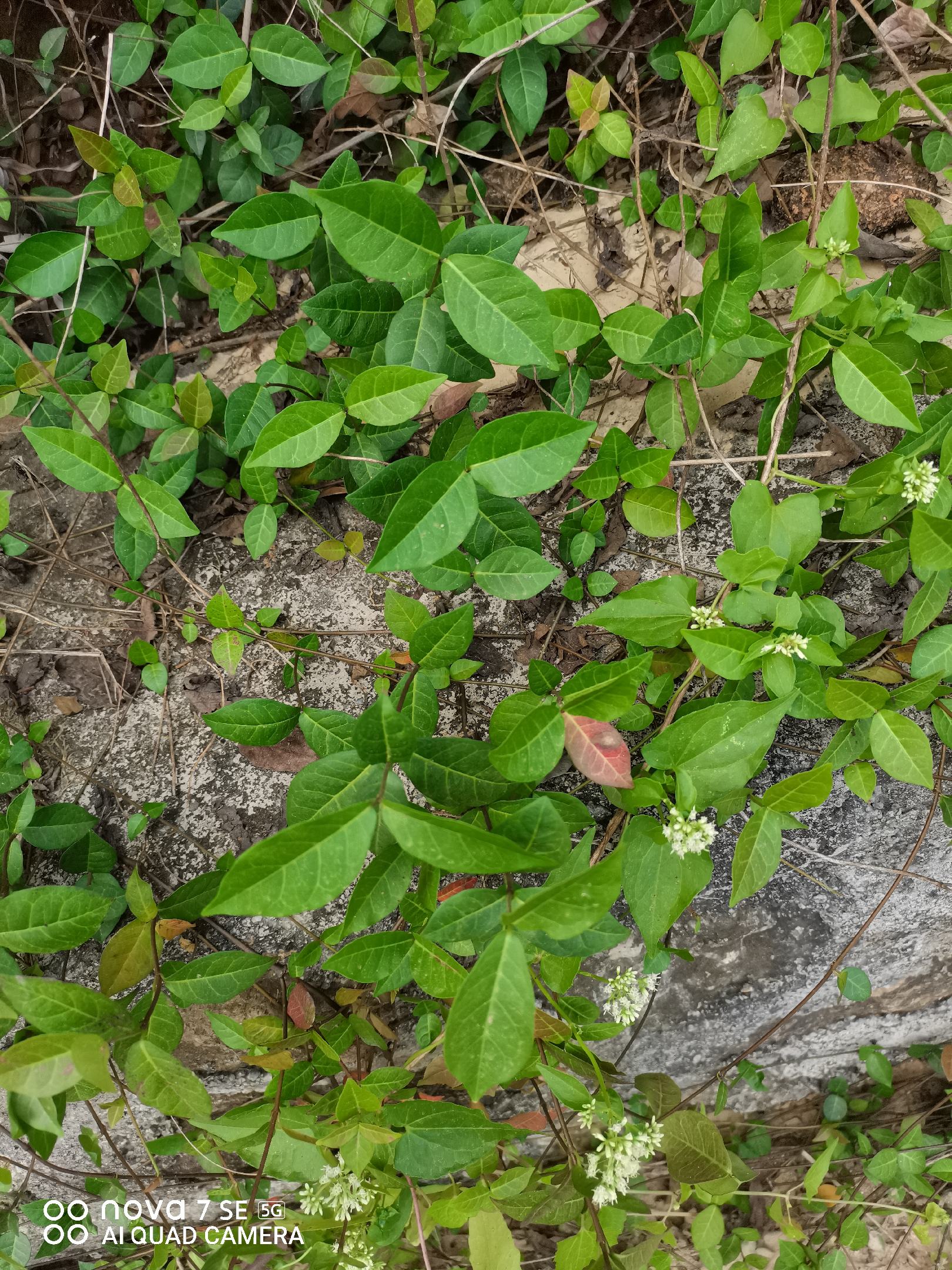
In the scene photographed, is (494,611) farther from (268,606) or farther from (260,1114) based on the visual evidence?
(260,1114)

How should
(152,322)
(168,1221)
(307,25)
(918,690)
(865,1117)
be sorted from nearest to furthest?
(918,690), (168,1221), (307,25), (152,322), (865,1117)

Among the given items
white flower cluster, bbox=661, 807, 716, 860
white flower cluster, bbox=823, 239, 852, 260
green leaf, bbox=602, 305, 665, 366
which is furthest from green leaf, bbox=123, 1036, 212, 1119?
Result: white flower cluster, bbox=823, 239, 852, 260

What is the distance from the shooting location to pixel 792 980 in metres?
1.93

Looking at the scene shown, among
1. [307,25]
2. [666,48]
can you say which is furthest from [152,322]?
[666,48]

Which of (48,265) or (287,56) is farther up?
(287,56)

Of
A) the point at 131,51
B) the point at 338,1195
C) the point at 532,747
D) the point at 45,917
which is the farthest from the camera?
the point at 131,51

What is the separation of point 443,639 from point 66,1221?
76.5 inches

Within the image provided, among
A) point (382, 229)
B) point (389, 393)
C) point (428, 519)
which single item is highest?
point (382, 229)

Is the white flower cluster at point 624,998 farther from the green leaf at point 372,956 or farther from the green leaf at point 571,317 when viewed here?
the green leaf at point 571,317

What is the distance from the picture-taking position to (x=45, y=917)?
4.20 feet

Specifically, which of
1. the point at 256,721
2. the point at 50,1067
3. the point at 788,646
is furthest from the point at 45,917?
the point at 788,646

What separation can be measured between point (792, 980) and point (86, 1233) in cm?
199

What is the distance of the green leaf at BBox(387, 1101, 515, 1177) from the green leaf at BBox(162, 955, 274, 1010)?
1.25ft

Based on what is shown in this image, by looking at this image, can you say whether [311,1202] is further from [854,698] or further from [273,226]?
[273,226]
